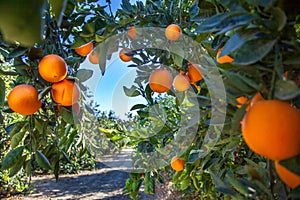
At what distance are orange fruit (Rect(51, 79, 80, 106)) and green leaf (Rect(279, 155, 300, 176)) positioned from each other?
0.64 metres

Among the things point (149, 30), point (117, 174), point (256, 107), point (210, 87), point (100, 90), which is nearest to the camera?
point (256, 107)

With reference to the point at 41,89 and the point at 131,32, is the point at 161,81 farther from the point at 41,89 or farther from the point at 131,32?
the point at 41,89

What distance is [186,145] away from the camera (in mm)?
1221

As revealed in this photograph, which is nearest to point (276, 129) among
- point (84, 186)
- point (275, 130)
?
point (275, 130)

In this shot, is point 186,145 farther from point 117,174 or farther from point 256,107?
point 117,174

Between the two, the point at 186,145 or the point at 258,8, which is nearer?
the point at 258,8

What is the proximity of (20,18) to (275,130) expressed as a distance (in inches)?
11.4

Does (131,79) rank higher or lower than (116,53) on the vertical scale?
lower

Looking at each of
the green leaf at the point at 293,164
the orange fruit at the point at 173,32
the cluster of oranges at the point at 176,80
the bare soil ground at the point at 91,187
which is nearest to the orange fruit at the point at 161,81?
the cluster of oranges at the point at 176,80

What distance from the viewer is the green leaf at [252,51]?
1.21 feet

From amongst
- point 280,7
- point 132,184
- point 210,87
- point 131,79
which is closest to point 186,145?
point 131,79

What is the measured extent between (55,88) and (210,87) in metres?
0.54

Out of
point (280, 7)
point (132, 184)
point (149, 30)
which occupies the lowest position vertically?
point (132, 184)

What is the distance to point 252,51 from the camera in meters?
0.38
